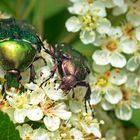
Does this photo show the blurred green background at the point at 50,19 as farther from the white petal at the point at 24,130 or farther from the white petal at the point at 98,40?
the white petal at the point at 24,130

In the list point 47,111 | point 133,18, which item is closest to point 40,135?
point 47,111

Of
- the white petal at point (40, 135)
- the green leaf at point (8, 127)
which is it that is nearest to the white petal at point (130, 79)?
the white petal at point (40, 135)

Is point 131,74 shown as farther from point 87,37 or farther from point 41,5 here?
point 41,5

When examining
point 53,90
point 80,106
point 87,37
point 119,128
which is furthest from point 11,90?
point 119,128

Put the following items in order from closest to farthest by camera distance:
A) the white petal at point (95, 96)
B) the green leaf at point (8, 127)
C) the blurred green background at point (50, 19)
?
the green leaf at point (8, 127) → the white petal at point (95, 96) → the blurred green background at point (50, 19)

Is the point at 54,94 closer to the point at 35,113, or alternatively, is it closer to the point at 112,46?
the point at 35,113

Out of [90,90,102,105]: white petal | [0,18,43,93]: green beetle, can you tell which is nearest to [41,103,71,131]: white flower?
[0,18,43,93]: green beetle
